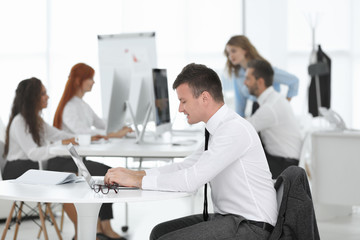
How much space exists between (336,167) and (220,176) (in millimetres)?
2439

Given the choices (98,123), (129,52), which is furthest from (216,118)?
(98,123)

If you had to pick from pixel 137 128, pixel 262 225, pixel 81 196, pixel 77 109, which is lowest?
pixel 262 225


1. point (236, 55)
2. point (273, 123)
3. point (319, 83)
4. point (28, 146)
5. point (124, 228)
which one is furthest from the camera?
point (319, 83)

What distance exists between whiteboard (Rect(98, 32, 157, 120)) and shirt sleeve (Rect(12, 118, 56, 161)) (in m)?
0.71

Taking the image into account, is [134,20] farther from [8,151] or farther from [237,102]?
[8,151]

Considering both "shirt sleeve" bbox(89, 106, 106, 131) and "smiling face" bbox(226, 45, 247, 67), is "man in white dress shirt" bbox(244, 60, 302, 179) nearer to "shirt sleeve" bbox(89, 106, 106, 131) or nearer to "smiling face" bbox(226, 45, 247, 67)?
"smiling face" bbox(226, 45, 247, 67)

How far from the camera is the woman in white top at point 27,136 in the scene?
3779mm

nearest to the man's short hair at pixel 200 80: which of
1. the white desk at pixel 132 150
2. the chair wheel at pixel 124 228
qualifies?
the white desk at pixel 132 150

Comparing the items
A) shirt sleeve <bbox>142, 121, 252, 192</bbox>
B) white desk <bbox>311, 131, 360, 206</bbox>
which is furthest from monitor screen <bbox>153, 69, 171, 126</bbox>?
shirt sleeve <bbox>142, 121, 252, 192</bbox>

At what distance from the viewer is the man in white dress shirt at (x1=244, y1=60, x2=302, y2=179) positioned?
3.87 m

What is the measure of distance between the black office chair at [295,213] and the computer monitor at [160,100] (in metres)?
1.87

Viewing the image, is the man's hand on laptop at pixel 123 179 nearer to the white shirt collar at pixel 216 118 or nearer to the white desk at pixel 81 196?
the white desk at pixel 81 196

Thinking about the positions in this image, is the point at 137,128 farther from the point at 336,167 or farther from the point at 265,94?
the point at 336,167

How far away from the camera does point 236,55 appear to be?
4.80 meters
